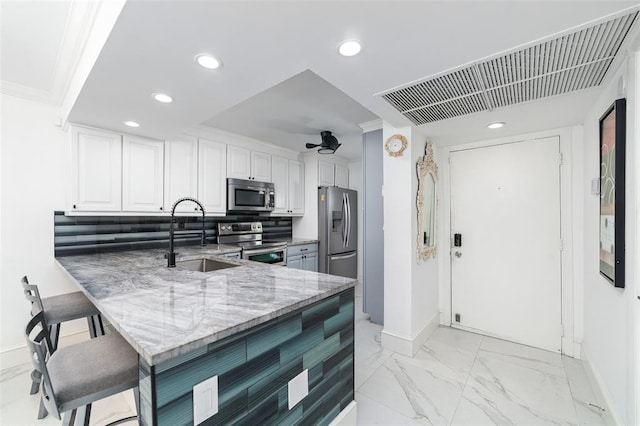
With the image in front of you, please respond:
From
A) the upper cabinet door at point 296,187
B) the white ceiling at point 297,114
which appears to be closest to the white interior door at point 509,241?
the white ceiling at point 297,114

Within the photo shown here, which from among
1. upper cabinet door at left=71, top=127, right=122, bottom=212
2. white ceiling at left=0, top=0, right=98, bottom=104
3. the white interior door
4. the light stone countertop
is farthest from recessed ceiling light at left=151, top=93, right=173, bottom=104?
the white interior door

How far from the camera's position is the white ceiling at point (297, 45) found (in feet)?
3.61

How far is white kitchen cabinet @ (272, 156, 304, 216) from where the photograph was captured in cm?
425

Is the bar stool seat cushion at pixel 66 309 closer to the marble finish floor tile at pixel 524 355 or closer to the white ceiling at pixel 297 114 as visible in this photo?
the white ceiling at pixel 297 114

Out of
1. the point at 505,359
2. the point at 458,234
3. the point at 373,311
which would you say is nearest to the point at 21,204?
the point at 373,311

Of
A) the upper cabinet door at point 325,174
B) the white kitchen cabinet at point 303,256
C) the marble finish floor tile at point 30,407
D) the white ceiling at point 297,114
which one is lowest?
the marble finish floor tile at point 30,407

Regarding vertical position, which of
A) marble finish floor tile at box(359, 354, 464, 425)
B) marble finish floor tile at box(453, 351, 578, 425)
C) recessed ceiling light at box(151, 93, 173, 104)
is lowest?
marble finish floor tile at box(359, 354, 464, 425)

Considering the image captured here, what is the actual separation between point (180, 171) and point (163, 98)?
1.33m

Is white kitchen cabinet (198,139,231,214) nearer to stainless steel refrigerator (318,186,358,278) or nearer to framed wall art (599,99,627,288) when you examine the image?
stainless steel refrigerator (318,186,358,278)

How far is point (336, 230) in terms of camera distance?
14.5 feet

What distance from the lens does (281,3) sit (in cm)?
106

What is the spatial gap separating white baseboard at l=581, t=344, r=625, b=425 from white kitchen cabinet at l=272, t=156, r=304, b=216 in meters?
3.68

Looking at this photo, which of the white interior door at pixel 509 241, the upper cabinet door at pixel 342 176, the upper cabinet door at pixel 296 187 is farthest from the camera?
the upper cabinet door at pixel 342 176

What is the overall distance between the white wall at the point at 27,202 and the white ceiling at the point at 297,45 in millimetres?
391
